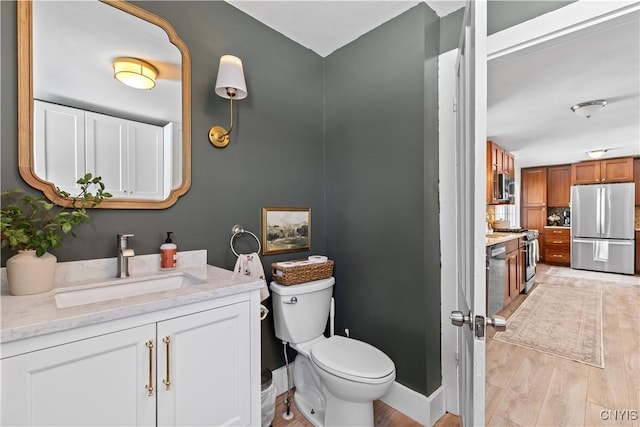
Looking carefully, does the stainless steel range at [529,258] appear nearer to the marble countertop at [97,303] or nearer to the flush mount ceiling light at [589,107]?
the flush mount ceiling light at [589,107]

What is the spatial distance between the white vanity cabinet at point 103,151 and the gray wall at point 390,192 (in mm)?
1146

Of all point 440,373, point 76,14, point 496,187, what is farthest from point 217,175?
point 496,187

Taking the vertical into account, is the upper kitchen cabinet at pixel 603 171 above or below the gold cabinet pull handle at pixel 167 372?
above

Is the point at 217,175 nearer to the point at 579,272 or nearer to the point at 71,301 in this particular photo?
the point at 71,301

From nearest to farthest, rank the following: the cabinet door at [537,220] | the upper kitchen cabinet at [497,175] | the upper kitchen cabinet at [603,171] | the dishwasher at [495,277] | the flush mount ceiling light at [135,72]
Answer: the flush mount ceiling light at [135,72], the dishwasher at [495,277], the upper kitchen cabinet at [497,175], the upper kitchen cabinet at [603,171], the cabinet door at [537,220]

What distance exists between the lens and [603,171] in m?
5.73

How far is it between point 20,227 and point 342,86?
1.89 m

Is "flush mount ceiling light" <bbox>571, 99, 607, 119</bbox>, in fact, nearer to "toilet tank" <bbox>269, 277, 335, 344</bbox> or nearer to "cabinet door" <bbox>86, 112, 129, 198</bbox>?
"toilet tank" <bbox>269, 277, 335, 344</bbox>

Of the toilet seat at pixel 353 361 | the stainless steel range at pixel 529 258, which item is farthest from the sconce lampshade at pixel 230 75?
the stainless steel range at pixel 529 258

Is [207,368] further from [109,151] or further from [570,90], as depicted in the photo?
[570,90]

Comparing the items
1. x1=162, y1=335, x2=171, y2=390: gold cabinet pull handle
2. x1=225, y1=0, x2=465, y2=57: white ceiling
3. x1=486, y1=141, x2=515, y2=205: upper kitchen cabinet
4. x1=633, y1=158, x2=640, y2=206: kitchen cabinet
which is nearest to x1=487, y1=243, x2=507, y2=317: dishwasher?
x1=486, y1=141, x2=515, y2=205: upper kitchen cabinet

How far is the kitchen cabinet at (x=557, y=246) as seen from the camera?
20.5ft

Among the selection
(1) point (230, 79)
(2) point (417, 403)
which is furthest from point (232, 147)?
(2) point (417, 403)

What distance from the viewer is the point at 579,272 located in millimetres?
5676
